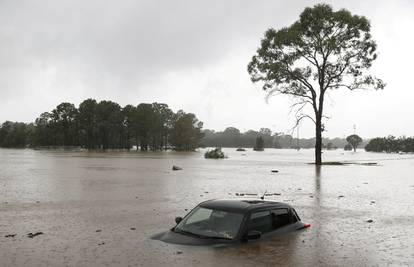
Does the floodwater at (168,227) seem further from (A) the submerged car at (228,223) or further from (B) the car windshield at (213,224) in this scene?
(B) the car windshield at (213,224)

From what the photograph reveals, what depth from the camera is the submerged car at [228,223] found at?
29.6 feet

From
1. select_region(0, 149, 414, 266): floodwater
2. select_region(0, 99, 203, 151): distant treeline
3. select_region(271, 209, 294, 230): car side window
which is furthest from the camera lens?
select_region(0, 99, 203, 151): distant treeline

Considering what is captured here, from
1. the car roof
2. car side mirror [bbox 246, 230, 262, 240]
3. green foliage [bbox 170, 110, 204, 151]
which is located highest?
green foliage [bbox 170, 110, 204, 151]

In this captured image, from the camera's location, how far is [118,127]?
150 m

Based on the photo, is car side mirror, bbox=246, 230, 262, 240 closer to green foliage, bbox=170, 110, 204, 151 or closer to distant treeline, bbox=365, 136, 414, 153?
green foliage, bbox=170, 110, 204, 151

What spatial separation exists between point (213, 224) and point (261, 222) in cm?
103

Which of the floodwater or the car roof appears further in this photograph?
the car roof

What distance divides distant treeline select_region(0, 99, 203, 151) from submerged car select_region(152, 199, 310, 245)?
13245cm

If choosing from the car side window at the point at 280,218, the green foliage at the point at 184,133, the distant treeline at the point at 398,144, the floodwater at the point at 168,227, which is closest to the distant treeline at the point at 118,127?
the green foliage at the point at 184,133

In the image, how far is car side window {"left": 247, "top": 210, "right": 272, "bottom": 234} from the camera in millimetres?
9195

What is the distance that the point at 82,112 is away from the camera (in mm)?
150500

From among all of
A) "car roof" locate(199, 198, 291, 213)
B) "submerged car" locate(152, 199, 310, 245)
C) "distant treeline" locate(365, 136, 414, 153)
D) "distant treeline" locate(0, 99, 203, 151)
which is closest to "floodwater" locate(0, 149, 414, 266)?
"submerged car" locate(152, 199, 310, 245)

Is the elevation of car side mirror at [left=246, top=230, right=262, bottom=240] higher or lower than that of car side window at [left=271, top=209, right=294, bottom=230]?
lower

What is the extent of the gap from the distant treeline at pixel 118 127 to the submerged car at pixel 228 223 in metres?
132
